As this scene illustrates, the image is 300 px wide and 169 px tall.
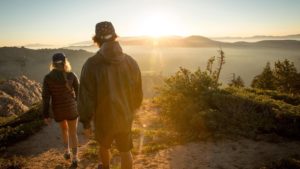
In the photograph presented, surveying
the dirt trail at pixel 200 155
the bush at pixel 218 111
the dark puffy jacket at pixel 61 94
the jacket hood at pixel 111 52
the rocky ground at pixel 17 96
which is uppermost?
the jacket hood at pixel 111 52

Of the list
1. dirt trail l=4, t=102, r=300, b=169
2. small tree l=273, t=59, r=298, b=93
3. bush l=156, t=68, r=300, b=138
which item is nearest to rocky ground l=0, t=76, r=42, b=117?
bush l=156, t=68, r=300, b=138

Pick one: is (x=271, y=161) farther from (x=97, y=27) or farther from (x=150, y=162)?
(x=97, y=27)

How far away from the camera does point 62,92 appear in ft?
22.4

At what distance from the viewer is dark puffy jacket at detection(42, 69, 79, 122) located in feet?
22.1

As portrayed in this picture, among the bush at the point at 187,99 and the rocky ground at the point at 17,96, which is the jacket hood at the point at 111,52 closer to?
the bush at the point at 187,99

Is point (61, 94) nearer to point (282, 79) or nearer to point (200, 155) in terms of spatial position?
point (200, 155)

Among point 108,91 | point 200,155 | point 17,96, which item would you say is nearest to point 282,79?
point 17,96

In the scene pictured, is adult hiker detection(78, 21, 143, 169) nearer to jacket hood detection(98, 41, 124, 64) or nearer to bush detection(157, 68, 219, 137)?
jacket hood detection(98, 41, 124, 64)

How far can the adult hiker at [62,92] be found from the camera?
6.64 meters

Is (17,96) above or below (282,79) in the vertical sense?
below

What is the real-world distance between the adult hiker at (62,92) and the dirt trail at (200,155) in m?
1.50

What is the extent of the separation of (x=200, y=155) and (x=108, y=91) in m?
4.83

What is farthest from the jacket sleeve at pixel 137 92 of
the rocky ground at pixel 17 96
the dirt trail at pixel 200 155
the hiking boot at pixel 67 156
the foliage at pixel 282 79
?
the foliage at pixel 282 79

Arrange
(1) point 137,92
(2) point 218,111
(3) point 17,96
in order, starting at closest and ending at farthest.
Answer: (1) point 137,92 < (2) point 218,111 < (3) point 17,96
